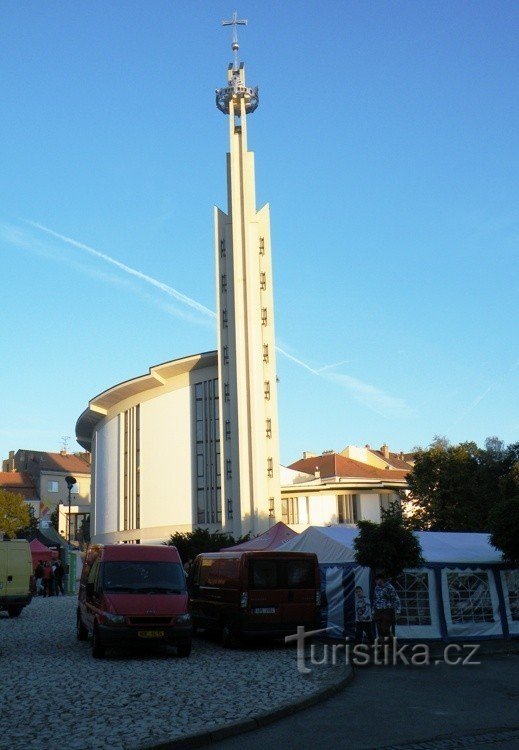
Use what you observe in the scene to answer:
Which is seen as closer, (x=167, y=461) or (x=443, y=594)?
(x=443, y=594)

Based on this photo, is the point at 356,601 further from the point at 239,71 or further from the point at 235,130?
the point at 239,71

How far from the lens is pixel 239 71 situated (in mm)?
69438

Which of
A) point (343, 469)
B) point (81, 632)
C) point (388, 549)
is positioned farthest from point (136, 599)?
point (343, 469)

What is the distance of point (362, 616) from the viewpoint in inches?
666

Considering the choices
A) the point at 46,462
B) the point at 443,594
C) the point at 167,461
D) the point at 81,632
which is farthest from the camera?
the point at 46,462

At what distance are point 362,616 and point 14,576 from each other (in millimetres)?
14667

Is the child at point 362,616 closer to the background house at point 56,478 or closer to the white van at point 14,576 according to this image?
the white van at point 14,576

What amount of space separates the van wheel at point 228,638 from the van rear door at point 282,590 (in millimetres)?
827

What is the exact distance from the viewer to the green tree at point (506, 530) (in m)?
18.7

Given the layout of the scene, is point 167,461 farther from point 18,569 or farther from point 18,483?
point 18,483

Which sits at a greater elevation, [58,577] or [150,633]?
[58,577]

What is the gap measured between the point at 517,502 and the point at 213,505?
49670 millimetres

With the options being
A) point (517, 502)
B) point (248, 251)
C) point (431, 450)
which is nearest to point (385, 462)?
point (248, 251)

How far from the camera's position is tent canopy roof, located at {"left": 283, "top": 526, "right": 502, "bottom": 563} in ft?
63.2
